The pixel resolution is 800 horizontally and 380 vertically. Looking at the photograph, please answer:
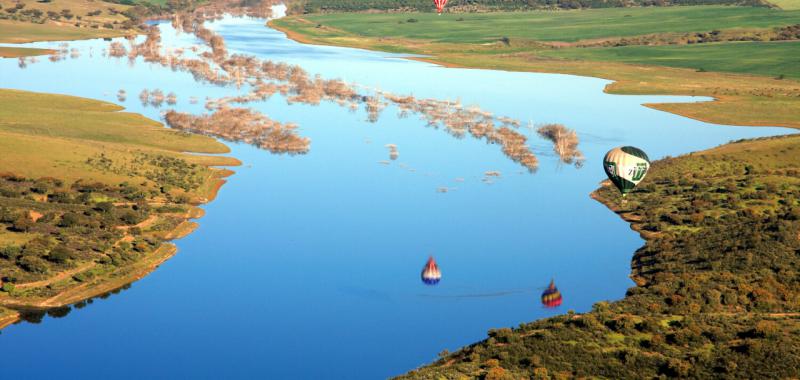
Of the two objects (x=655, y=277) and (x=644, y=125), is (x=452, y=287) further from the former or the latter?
(x=644, y=125)

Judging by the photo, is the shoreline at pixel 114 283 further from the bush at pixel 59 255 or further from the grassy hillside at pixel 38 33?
the grassy hillside at pixel 38 33

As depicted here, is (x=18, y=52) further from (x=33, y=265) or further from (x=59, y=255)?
(x=33, y=265)

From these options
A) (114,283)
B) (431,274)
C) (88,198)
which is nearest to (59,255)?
(114,283)

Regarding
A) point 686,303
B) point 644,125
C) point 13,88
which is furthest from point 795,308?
point 13,88

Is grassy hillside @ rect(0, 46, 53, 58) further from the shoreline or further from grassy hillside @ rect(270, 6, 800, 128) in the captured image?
the shoreline

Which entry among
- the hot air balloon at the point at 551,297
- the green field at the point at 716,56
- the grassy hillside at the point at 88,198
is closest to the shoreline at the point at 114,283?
the grassy hillside at the point at 88,198

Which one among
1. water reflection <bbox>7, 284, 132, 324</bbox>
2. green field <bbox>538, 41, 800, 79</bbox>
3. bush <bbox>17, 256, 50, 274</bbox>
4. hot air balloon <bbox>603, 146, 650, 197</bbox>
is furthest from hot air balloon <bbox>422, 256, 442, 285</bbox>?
green field <bbox>538, 41, 800, 79</bbox>

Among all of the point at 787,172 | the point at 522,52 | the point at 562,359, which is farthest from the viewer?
the point at 522,52
